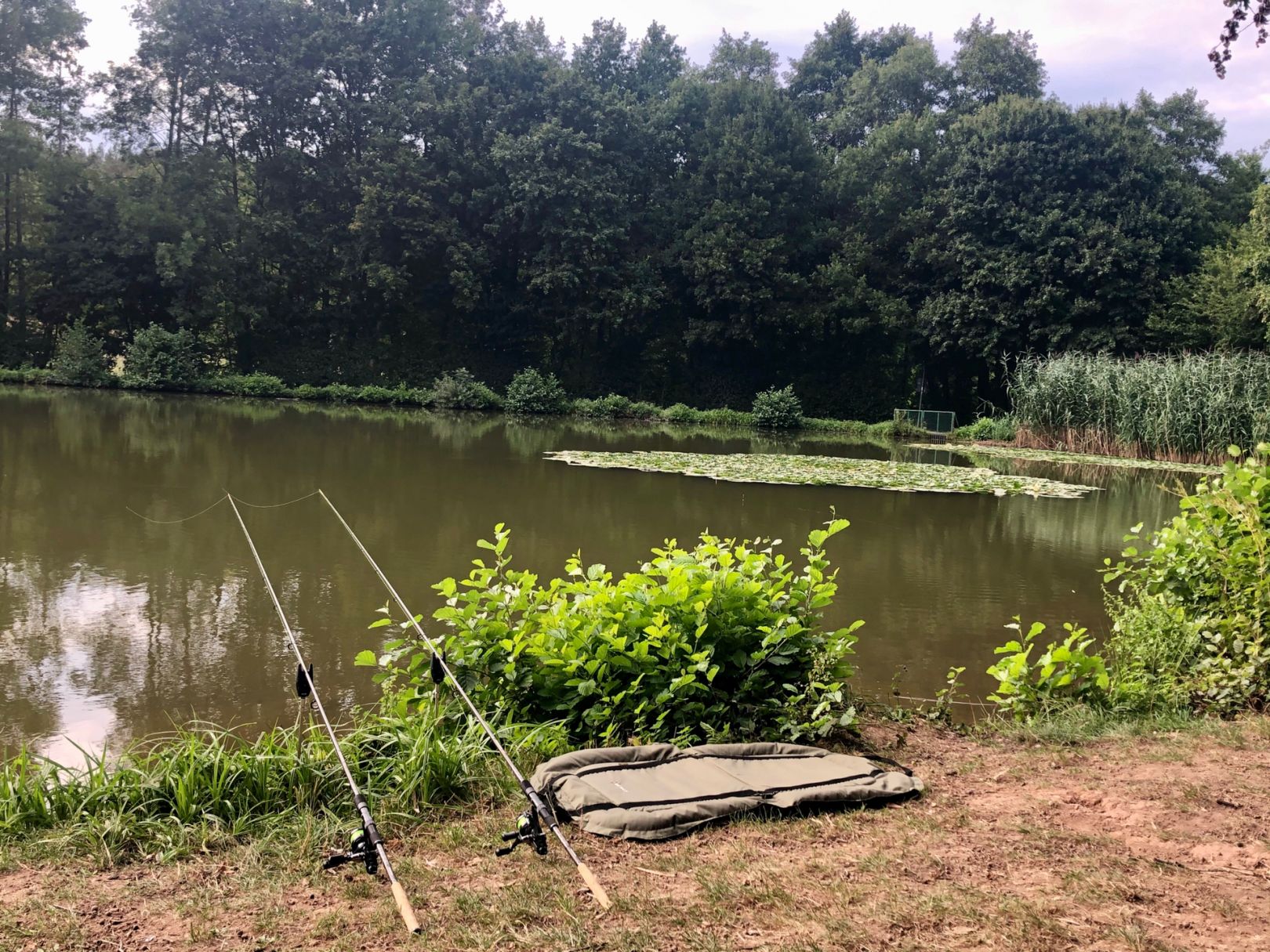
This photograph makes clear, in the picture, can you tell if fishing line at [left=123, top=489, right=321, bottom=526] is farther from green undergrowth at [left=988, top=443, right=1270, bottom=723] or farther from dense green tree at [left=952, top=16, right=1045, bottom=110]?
dense green tree at [left=952, top=16, right=1045, bottom=110]

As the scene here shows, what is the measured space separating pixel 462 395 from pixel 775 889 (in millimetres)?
28525

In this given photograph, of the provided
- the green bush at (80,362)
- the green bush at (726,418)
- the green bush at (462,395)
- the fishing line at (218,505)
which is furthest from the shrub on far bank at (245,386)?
the fishing line at (218,505)

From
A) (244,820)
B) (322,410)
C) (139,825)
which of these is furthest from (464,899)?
(322,410)

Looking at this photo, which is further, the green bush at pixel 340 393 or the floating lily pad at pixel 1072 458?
the green bush at pixel 340 393

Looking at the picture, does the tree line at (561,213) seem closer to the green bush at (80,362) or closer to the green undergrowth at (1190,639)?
the green bush at (80,362)

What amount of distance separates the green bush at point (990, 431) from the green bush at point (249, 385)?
21248 millimetres

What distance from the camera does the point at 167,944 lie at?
7.32ft

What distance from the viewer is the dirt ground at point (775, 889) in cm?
226

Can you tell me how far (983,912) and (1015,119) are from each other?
3330 centimetres

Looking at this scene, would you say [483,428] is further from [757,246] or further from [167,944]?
[167,944]

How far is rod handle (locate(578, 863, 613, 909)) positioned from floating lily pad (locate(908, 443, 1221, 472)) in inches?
674

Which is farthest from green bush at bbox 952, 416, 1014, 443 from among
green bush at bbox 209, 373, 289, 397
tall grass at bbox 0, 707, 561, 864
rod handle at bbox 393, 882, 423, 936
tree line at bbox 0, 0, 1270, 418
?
rod handle at bbox 393, 882, 423, 936

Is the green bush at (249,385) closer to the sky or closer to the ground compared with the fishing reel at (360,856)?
closer to the sky

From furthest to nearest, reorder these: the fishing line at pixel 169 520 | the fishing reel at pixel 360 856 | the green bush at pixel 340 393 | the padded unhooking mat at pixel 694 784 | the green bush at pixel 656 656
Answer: the green bush at pixel 340 393, the fishing line at pixel 169 520, the green bush at pixel 656 656, the padded unhooking mat at pixel 694 784, the fishing reel at pixel 360 856
